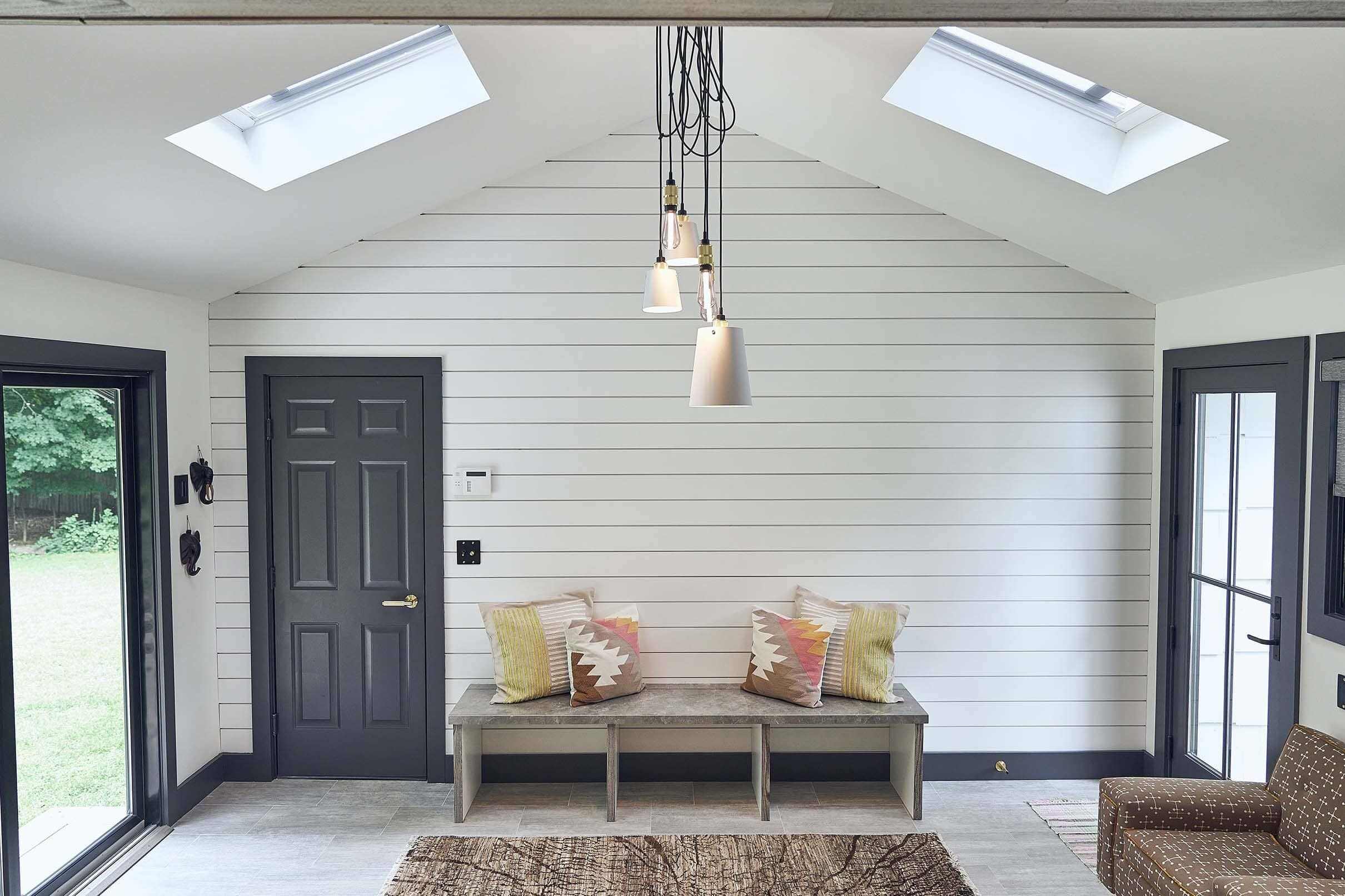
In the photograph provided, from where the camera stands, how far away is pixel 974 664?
4.46 m

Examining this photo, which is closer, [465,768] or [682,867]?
[682,867]

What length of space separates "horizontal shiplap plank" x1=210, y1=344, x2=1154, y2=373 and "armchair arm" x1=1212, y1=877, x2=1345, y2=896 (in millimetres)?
2401

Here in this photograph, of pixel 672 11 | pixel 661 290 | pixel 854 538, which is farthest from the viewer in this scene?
pixel 854 538

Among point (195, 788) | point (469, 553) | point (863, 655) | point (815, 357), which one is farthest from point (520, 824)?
point (815, 357)

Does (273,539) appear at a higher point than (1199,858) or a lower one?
higher

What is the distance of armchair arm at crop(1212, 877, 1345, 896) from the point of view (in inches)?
96.8

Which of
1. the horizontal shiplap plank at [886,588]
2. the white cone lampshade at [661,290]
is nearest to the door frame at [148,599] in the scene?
the horizontal shiplap plank at [886,588]

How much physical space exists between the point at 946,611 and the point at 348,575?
2.85m

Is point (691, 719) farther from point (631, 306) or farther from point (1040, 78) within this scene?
point (1040, 78)

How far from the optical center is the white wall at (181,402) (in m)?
3.40

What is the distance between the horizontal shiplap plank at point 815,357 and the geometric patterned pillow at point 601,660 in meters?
1.20

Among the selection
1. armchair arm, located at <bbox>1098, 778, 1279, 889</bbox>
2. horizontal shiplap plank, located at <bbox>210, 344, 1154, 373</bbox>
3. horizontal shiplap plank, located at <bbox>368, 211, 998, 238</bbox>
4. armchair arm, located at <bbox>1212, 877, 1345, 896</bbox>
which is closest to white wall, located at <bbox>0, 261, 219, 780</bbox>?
horizontal shiplap plank, located at <bbox>210, 344, 1154, 373</bbox>

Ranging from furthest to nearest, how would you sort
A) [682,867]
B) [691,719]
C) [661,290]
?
[691,719], [682,867], [661,290]

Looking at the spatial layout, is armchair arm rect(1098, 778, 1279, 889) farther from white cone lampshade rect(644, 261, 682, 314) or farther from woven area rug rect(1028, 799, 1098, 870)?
white cone lampshade rect(644, 261, 682, 314)
